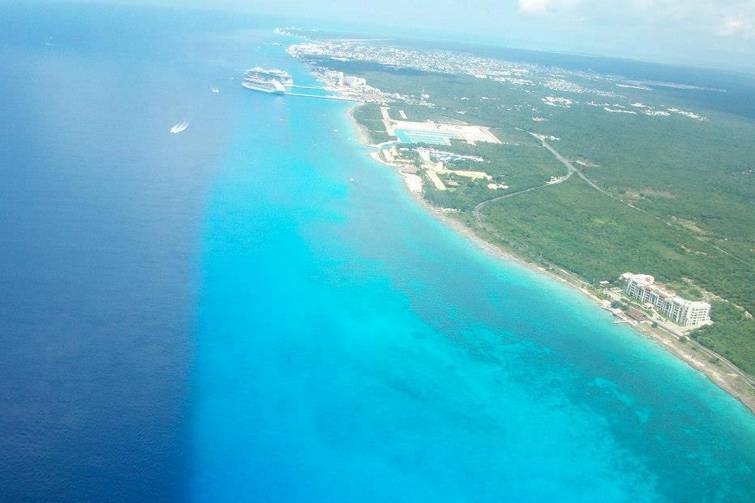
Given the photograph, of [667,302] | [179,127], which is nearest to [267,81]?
[179,127]

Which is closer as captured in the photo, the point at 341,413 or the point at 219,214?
the point at 341,413

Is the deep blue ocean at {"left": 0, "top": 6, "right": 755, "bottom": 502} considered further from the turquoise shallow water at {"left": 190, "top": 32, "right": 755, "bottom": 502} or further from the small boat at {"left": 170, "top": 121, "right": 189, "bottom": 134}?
the small boat at {"left": 170, "top": 121, "right": 189, "bottom": 134}

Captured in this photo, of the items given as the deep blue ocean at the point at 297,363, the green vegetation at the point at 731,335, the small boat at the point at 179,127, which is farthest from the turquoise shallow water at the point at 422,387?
the small boat at the point at 179,127

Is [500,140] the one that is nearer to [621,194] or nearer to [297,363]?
[621,194]

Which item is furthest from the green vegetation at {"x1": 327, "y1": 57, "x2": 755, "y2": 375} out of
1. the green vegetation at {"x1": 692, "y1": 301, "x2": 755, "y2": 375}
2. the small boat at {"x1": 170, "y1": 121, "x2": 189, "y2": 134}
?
the small boat at {"x1": 170, "y1": 121, "x2": 189, "y2": 134}

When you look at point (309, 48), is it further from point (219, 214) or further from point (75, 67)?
point (219, 214)

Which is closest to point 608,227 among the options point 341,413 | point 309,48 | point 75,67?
point 341,413
